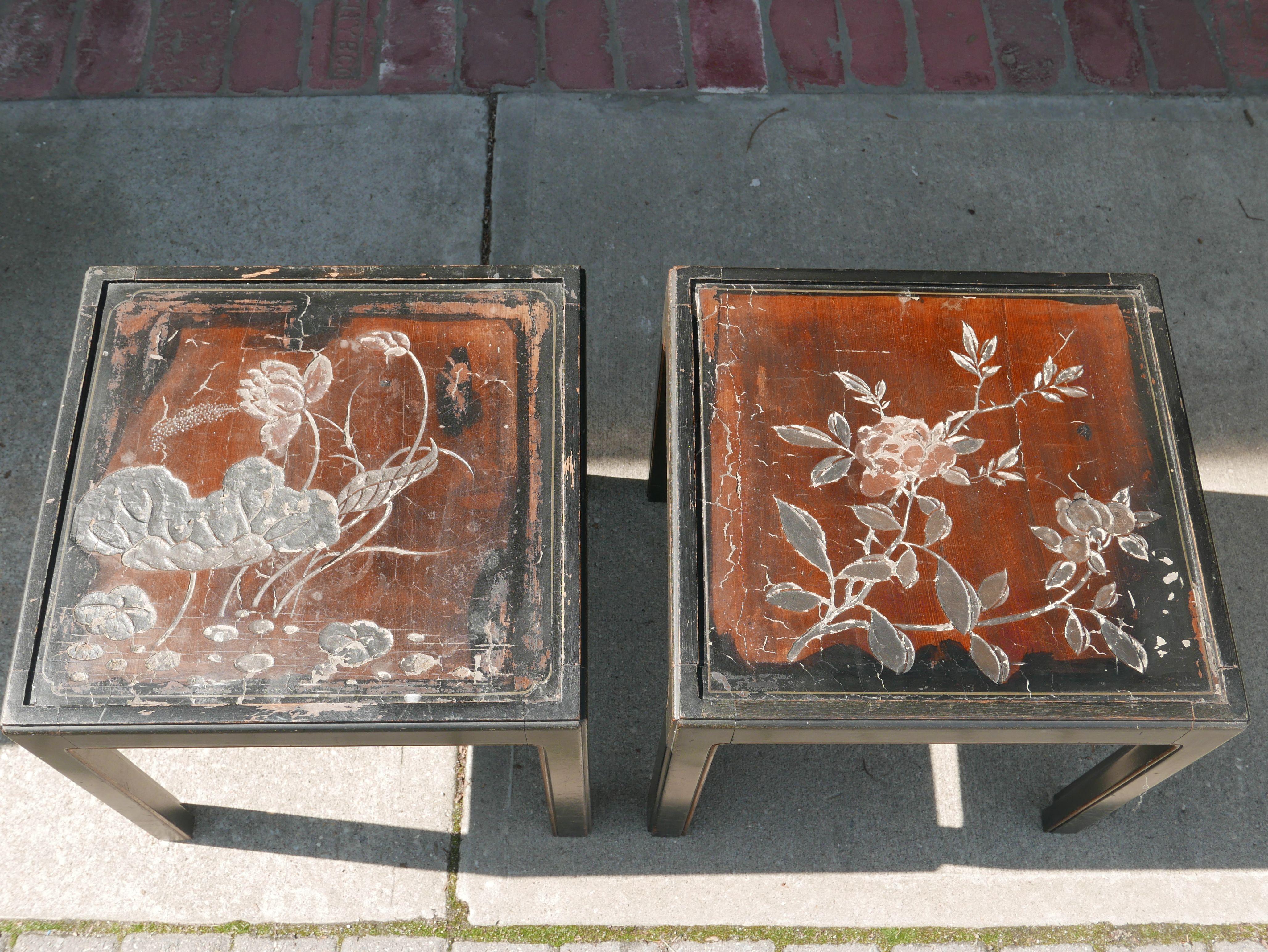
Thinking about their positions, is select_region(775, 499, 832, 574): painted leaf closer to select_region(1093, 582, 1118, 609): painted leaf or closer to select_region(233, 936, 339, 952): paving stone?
select_region(1093, 582, 1118, 609): painted leaf

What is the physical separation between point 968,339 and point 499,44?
163cm

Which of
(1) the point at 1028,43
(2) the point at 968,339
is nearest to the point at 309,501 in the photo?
(2) the point at 968,339

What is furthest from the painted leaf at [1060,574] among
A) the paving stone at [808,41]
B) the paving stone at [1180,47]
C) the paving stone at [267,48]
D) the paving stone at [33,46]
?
the paving stone at [33,46]

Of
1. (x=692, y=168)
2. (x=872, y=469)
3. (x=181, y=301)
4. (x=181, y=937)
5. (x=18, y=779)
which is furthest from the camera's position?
(x=692, y=168)

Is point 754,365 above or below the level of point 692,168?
below

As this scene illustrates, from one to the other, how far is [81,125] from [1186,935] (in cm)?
299

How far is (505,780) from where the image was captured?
1768mm

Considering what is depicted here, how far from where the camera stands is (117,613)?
128 centimetres

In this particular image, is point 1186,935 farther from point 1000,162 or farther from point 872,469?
point 1000,162

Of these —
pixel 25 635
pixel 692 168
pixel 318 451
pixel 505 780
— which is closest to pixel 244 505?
pixel 318 451

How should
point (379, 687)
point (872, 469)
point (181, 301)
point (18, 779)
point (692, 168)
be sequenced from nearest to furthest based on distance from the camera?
point (379, 687) → point (872, 469) → point (181, 301) → point (18, 779) → point (692, 168)

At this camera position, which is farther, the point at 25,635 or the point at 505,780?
the point at 505,780

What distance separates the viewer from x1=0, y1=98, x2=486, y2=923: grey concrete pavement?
1.68 meters

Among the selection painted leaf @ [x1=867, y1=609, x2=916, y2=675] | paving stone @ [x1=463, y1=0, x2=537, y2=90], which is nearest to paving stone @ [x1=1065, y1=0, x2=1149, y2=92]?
paving stone @ [x1=463, y1=0, x2=537, y2=90]
